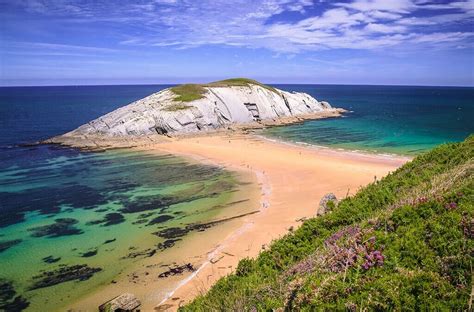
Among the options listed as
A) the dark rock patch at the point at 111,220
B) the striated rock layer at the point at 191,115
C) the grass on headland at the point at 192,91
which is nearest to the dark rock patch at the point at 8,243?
the dark rock patch at the point at 111,220

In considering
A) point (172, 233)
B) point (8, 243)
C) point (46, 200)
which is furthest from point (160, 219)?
point (46, 200)

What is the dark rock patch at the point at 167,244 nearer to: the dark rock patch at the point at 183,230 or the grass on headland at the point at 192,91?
the dark rock patch at the point at 183,230

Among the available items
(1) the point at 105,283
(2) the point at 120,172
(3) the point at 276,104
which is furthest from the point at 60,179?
(3) the point at 276,104

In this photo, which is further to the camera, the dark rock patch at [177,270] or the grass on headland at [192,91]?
the grass on headland at [192,91]

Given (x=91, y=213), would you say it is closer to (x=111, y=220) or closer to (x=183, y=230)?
(x=111, y=220)

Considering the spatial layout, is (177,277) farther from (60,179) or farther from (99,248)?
(60,179)
